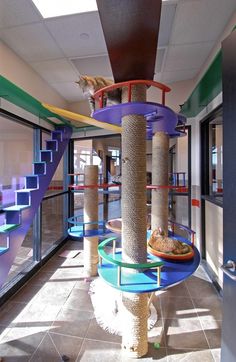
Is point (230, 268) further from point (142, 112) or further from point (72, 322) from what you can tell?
point (72, 322)

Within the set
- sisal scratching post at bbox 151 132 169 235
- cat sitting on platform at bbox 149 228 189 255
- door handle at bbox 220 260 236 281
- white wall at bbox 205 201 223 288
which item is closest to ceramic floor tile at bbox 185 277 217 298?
white wall at bbox 205 201 223 288

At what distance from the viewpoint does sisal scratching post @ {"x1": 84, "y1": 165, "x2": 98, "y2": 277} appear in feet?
8.76

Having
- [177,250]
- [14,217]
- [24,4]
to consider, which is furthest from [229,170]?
[24,4]

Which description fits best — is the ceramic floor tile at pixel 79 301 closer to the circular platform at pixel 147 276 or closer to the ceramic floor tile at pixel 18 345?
the ceramic floor tile at pixel 18 345

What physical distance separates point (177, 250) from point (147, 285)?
413 mm

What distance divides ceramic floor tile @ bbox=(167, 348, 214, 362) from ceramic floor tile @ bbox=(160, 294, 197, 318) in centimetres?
38

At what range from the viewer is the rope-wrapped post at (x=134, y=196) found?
1.34 m

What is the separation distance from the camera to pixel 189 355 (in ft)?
4.96

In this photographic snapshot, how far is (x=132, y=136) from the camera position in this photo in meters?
1.35

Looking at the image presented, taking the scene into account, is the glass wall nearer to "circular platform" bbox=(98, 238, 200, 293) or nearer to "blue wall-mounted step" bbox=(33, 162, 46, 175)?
"blue wall-mounted step" bbox=(33, 162, 46, 175)

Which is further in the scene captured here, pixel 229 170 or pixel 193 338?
pixel 193 338

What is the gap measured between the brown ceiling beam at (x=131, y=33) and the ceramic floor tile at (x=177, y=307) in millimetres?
2082

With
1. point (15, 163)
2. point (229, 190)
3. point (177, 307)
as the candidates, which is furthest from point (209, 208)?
point (15, 163)

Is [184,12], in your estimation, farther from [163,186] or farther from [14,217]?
[14,217]
